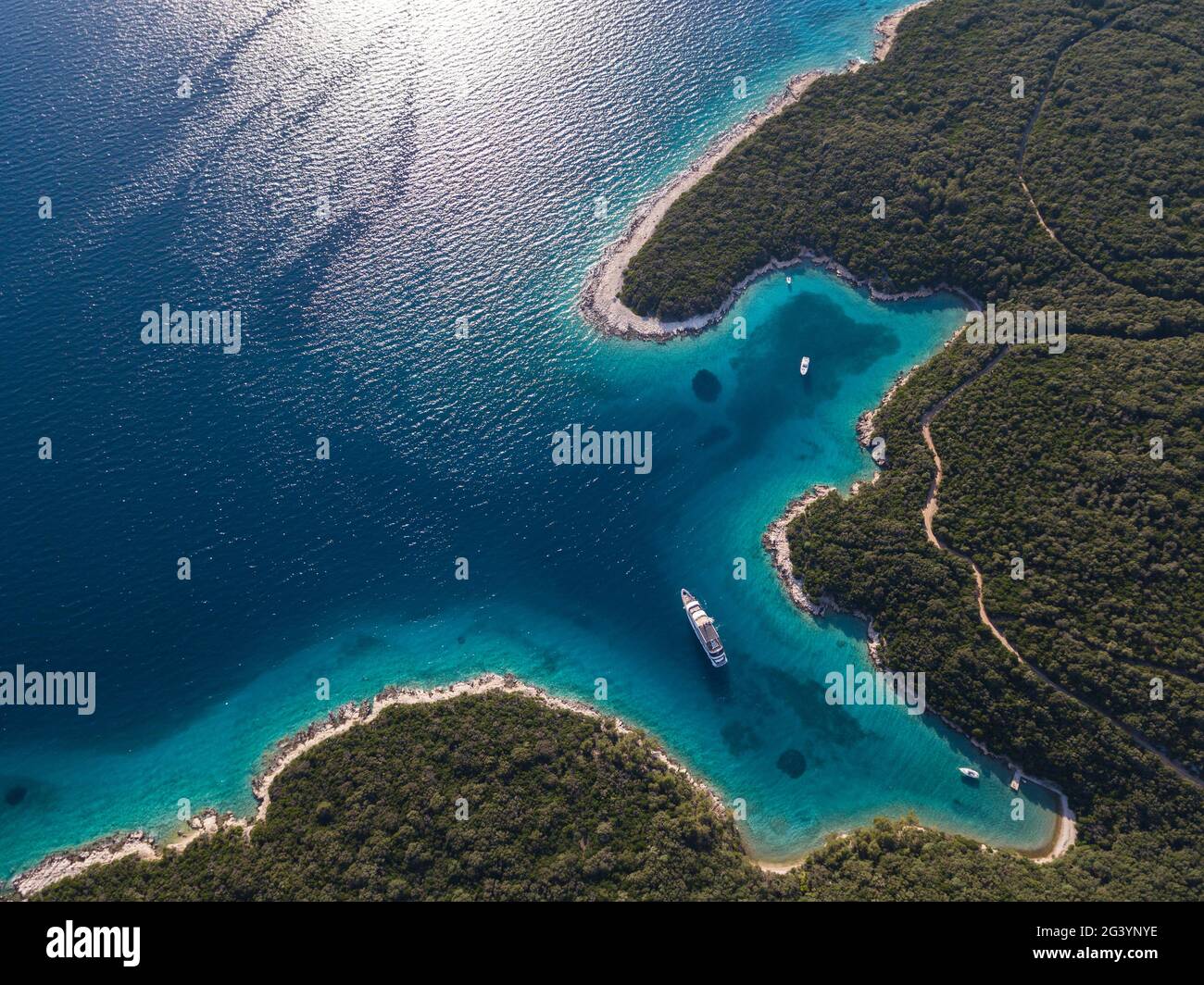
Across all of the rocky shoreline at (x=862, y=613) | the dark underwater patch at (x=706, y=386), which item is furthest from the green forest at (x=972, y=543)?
the dark underwater patch at (x=706, y=386)

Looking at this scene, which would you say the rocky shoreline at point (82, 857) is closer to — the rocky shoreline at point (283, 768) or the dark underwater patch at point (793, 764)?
the rocky shoreline at point (283, 768)

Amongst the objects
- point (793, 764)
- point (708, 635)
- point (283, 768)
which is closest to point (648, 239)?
point (708, 635)

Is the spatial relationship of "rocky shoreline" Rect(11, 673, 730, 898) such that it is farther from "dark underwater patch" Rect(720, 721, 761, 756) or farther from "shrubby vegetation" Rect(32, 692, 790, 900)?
"dark underwater patch" Rect(720, 721, 761, 756)

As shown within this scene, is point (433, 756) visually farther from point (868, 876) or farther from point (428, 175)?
point (428, 175)

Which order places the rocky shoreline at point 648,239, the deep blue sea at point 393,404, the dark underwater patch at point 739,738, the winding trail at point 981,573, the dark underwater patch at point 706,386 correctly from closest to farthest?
the winding trail at point 981,573, the dark underwater patch at point 739,738, the deep blue sea at point 393,404, the dark underwater patch at point 706,386, the rocky shoreline at point 648,239

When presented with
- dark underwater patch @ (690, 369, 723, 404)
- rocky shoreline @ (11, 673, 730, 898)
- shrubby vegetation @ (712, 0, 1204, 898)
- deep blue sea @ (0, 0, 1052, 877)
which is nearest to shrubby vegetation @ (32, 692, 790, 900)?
rocky shoreline @ (11, 673, 730, 898)
